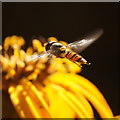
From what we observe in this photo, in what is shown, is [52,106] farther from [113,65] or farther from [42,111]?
[113,65]

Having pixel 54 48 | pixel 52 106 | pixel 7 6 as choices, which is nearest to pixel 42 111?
pixel 52 106

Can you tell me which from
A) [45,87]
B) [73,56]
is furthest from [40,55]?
[45,87]

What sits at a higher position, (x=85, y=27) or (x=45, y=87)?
(x=85, y=27)

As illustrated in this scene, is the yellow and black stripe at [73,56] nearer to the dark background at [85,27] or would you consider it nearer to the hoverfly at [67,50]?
the hoverfly at [67,50]

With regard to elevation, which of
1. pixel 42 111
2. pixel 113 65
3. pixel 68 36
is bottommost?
pixel 42 111

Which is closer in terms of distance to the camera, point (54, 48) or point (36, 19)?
point (54, 48)

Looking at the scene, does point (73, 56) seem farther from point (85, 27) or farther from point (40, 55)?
point (85, 27)

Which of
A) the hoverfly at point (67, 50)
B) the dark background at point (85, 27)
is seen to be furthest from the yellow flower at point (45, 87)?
the hoverfly at point (67, 50)
